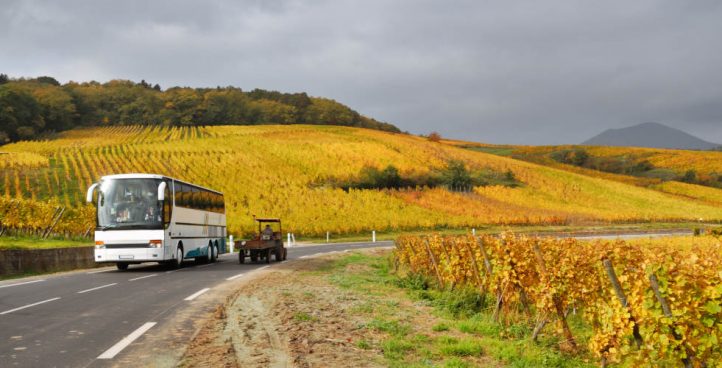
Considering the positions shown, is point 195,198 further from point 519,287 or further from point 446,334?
point 446,334

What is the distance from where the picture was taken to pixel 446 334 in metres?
9.19

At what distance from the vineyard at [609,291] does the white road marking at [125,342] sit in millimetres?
6166

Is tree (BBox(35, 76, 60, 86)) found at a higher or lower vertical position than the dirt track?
higher

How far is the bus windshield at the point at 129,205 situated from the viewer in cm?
2036

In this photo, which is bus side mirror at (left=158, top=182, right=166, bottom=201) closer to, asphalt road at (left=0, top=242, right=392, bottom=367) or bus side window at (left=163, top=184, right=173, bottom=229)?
bus side window at (left=163, top=184, right=173, bottom=229)

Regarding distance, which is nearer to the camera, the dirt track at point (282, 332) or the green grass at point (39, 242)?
the dirt track at point (282, 332)

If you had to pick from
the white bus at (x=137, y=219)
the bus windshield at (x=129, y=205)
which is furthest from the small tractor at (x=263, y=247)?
the bus windshield at (x=129, y=205)

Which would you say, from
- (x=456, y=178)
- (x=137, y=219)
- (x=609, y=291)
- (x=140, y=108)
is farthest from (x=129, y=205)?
(x=140, y=108)

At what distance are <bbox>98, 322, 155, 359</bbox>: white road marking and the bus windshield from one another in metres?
11.6

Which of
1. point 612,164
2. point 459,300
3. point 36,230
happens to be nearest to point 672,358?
point 459,300

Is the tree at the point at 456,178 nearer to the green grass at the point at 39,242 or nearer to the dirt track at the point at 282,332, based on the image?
the green grass at the point at 39,242

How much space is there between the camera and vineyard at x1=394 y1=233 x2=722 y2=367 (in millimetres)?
5785

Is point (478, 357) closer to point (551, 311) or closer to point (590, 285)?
point (551, 311)

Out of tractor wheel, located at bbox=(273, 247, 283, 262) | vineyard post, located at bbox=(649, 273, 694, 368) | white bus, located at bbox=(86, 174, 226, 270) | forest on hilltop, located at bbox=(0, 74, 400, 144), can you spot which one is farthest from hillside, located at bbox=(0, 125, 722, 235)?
vineyard post, located at bbox=(649, 273, 694, 368)
